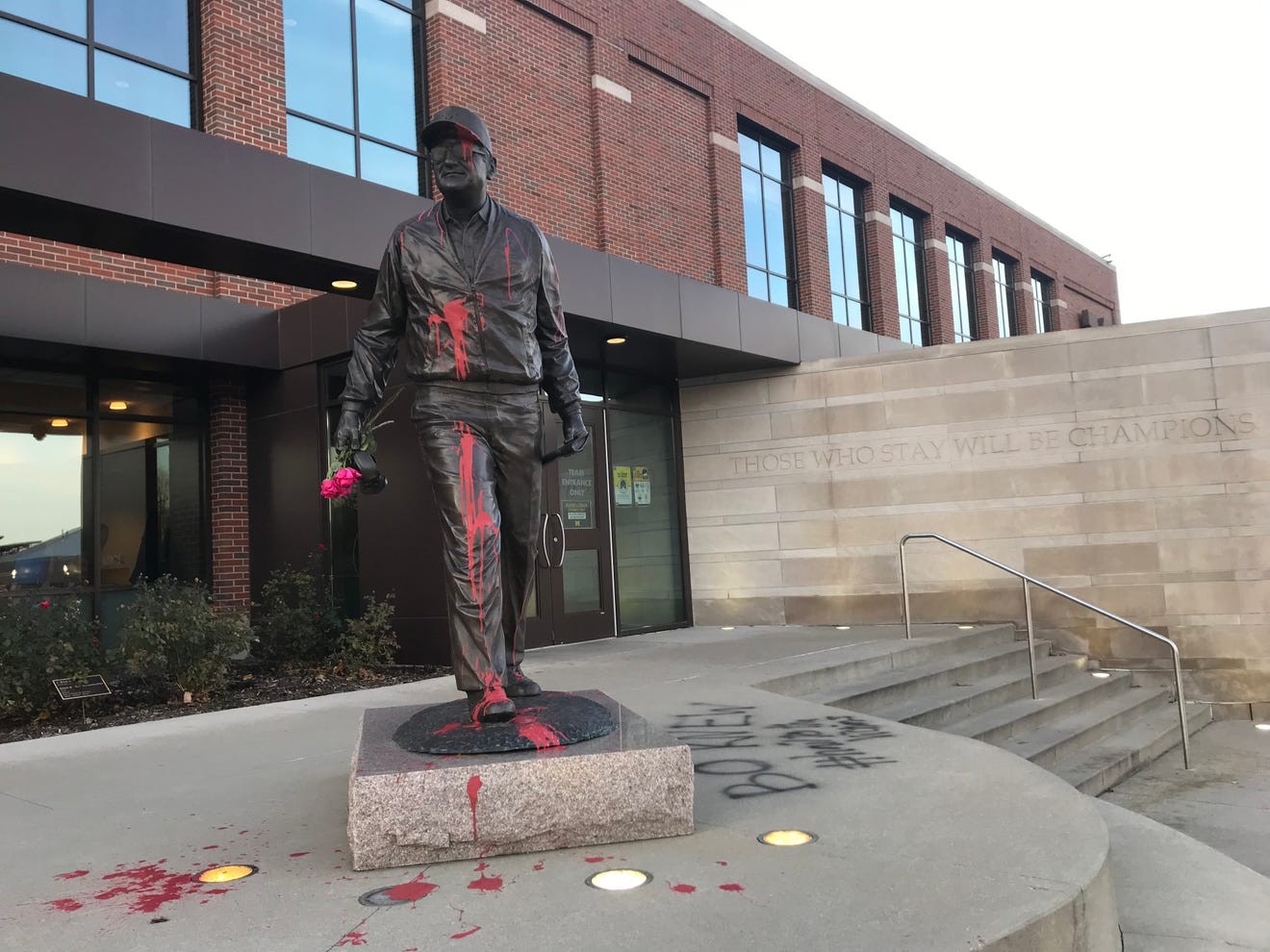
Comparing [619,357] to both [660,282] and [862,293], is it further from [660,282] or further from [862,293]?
[862,293]

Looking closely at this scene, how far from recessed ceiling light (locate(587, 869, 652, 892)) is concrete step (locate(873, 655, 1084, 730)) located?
3.72 metres

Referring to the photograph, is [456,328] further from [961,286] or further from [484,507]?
[961,286]

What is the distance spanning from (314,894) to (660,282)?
8177 mm

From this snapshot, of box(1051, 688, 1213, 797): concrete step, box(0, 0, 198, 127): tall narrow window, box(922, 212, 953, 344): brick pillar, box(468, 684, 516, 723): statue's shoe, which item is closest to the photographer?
box(468, 684, 516, 723): statue's shoe

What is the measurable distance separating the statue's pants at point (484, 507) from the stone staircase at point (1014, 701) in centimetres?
339

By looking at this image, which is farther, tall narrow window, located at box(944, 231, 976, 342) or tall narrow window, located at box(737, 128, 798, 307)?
tall narrow window, located at box(944, 231, 976, 342)

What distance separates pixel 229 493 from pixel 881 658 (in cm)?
768

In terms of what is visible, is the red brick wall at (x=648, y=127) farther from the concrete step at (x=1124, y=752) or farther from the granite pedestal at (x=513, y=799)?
the granite pedestal at (x=513, y=799)

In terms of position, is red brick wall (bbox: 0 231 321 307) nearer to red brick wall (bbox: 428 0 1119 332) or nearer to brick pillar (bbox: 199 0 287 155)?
brick pillar (bbox: 199 0 287 155)

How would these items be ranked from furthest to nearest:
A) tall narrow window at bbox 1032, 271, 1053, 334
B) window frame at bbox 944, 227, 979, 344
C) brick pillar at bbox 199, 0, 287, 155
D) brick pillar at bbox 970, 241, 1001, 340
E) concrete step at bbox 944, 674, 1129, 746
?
tall narrow window at bbox 1032, 271, 1053, 334
brick pillar at bbox 970, 241, 1001, 340
window frame at bbox 944, 227, 979, 344
brick pillar at bbox 199, 0, 287, 155
concrete step at bbox 944, 674, 1129, 746

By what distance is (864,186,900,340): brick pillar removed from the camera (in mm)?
19016

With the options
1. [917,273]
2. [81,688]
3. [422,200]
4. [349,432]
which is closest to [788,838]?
[349,432]

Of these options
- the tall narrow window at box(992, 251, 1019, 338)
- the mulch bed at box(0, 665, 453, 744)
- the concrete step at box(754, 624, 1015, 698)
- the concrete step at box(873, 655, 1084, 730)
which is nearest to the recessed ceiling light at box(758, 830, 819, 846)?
the concrete step at box(873, 655, 1084, 730)

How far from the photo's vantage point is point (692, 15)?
592 inches
